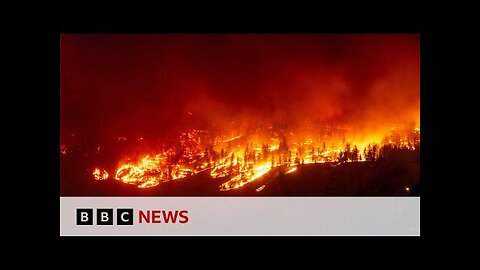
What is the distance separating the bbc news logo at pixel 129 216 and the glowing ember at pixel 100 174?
21cm

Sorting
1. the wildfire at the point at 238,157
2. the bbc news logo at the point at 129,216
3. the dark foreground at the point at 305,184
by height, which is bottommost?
the bbc news logo at the point at 129,216

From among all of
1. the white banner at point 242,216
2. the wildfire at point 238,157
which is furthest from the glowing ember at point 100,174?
the white banner at point 242,216

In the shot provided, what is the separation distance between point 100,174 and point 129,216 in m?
0.35

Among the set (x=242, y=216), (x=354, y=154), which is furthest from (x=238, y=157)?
(x=354, y=154)

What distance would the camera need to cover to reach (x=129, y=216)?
3215mm

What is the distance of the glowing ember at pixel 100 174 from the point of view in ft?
10.7

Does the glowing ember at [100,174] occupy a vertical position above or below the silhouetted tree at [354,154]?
below

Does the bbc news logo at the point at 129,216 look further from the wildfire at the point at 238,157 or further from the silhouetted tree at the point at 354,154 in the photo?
the silhouetted tree at the point at 354,154

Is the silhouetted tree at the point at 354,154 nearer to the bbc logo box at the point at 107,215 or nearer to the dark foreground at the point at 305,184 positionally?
the dark foreground at the point at 305,184

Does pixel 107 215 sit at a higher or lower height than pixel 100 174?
lower

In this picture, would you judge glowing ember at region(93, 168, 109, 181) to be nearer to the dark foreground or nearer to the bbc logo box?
the dark foreground

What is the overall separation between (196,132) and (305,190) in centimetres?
85

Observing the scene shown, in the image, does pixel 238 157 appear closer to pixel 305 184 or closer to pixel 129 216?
pixel 305 184
